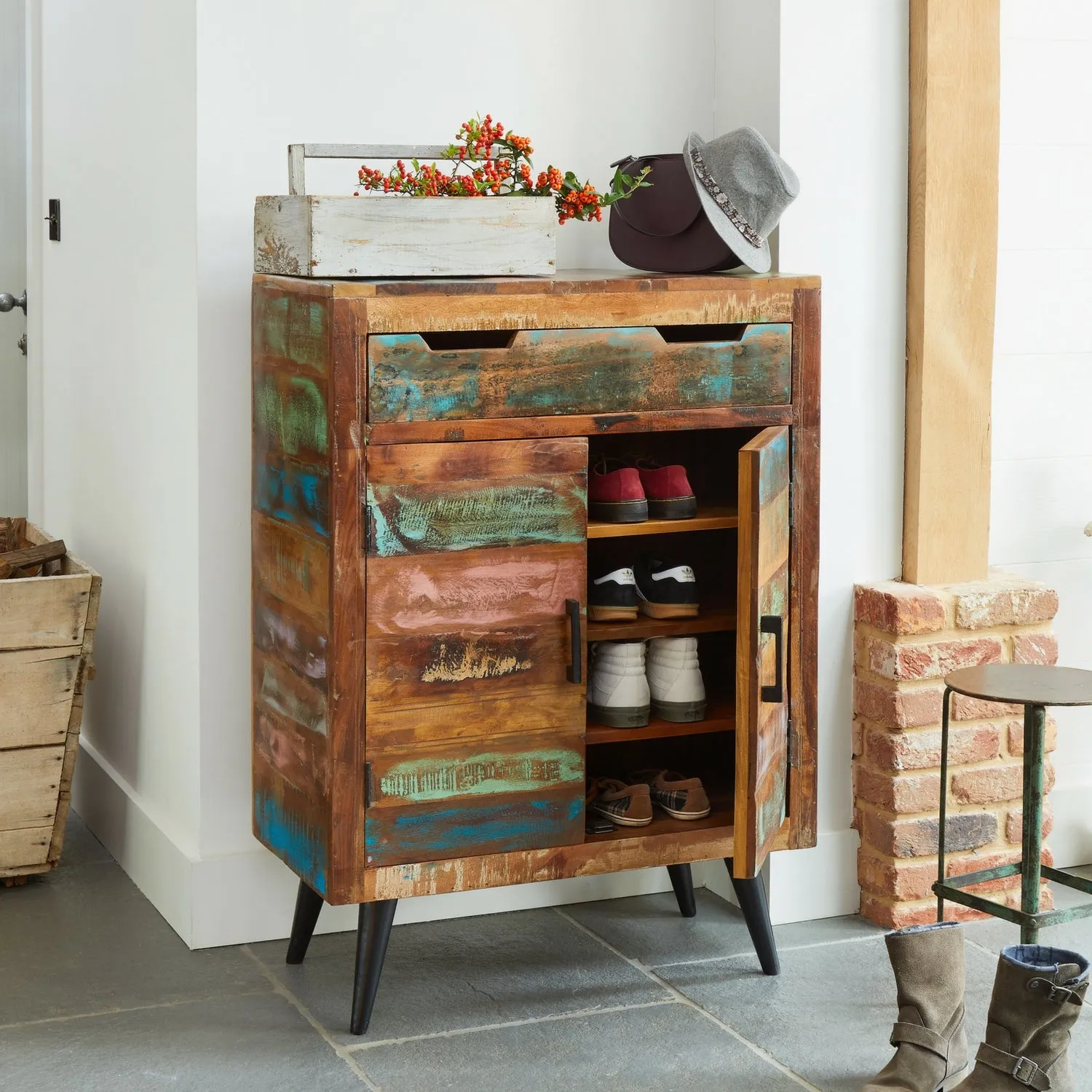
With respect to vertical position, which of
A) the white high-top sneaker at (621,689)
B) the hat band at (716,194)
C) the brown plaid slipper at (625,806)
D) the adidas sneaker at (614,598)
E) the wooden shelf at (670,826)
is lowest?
the wooden shelf at (670,826)

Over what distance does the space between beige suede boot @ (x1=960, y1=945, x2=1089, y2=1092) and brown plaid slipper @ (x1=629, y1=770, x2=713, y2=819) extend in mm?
556

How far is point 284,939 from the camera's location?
2619 millimetres

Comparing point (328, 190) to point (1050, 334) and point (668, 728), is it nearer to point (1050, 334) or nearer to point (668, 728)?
point (668, 728)

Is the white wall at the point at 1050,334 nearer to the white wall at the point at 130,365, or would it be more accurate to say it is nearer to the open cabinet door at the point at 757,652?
the open cabinet door at the point at 757,652

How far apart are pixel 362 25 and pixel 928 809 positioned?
162cm

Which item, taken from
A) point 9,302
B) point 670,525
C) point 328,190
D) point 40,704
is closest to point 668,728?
point 670,525

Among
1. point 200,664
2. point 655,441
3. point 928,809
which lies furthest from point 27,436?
point 928,809

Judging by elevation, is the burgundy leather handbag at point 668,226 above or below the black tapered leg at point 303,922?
above

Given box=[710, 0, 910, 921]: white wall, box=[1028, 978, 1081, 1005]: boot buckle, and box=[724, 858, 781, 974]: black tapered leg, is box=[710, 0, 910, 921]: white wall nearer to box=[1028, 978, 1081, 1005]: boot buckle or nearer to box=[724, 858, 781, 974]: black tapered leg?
box=[724, 858, 781, 974]: black tapered leg

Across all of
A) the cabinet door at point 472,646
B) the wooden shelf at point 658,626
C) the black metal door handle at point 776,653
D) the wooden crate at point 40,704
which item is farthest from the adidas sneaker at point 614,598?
the wooden crate at point 40,704

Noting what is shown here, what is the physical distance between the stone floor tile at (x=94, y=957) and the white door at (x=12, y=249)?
140 cm

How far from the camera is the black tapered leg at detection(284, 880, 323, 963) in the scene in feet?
8.09

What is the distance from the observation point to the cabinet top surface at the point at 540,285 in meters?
2.10

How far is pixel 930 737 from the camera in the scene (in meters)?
2.63
